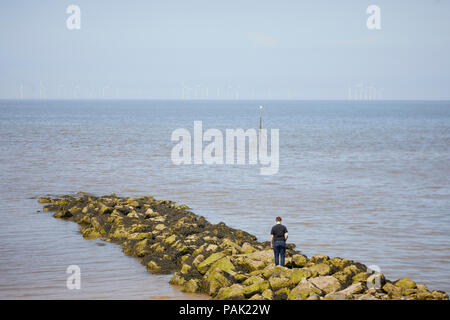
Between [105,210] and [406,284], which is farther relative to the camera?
[105,210]

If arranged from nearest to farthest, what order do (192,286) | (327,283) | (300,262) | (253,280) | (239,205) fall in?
(327,283)
(253,280)
(192,286)
(300,262)
(239,205)

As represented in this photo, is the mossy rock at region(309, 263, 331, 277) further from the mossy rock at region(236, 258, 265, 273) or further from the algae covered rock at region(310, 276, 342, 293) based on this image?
the mossy rock at region(236, 258, 265, 273)

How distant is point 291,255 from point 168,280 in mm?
5033

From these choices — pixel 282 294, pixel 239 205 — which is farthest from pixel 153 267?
pixel 239 205

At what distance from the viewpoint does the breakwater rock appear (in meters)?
16.6

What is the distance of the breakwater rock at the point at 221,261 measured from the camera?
16.6m

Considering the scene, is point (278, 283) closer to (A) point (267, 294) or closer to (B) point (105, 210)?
(A) point (267, 294)

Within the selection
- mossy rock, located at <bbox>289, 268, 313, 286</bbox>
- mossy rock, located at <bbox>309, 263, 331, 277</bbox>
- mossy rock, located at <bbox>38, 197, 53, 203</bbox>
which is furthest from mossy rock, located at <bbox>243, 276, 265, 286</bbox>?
mossy rock, located at <bbox>38, 197, 53, 203</bbox>

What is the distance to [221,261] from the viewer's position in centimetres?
1902

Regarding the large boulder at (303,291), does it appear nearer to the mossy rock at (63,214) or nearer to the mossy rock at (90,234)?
the mossy rock at (90,234)

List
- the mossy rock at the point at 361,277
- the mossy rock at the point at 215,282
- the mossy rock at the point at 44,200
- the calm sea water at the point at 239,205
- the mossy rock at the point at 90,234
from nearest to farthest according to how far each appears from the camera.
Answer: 1. the mossy rock at the point at 215,282
2. the mossy rock at the point at 361,277
3. the calm sea water at the point at 239,205
4. the mossy rock at the point at 90,234
5. the mossy rock at the point at 44,200

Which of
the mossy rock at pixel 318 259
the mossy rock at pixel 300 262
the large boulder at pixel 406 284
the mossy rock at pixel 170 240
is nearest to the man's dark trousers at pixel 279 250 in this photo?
the mossy rock at pixel 300 262
